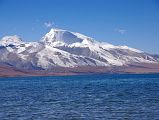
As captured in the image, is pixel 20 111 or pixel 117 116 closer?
pixel 117 116

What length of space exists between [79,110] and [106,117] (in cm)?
627

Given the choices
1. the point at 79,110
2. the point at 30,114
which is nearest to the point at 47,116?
the point at 30,114

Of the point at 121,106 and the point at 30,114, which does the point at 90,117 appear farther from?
the point at 121,106

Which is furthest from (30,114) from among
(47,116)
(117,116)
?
(117,116)

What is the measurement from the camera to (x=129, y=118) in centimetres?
3922

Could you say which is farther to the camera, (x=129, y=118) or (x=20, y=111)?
(x=20, y=111)

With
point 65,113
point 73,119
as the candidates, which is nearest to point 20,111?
point 65,113

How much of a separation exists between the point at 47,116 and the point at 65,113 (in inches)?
101

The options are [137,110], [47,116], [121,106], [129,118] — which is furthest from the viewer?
[121,106]

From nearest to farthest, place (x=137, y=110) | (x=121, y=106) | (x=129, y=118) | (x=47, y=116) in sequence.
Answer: (x=129, y=118), (x=47, y=116), (x=137, y=110), (x=121, y=106)

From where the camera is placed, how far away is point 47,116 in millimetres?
41750

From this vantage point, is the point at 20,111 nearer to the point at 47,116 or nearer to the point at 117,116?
the point at 47,116

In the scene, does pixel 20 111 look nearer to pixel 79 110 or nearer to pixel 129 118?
pixel 79 110

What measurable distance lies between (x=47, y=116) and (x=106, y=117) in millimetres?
5528
